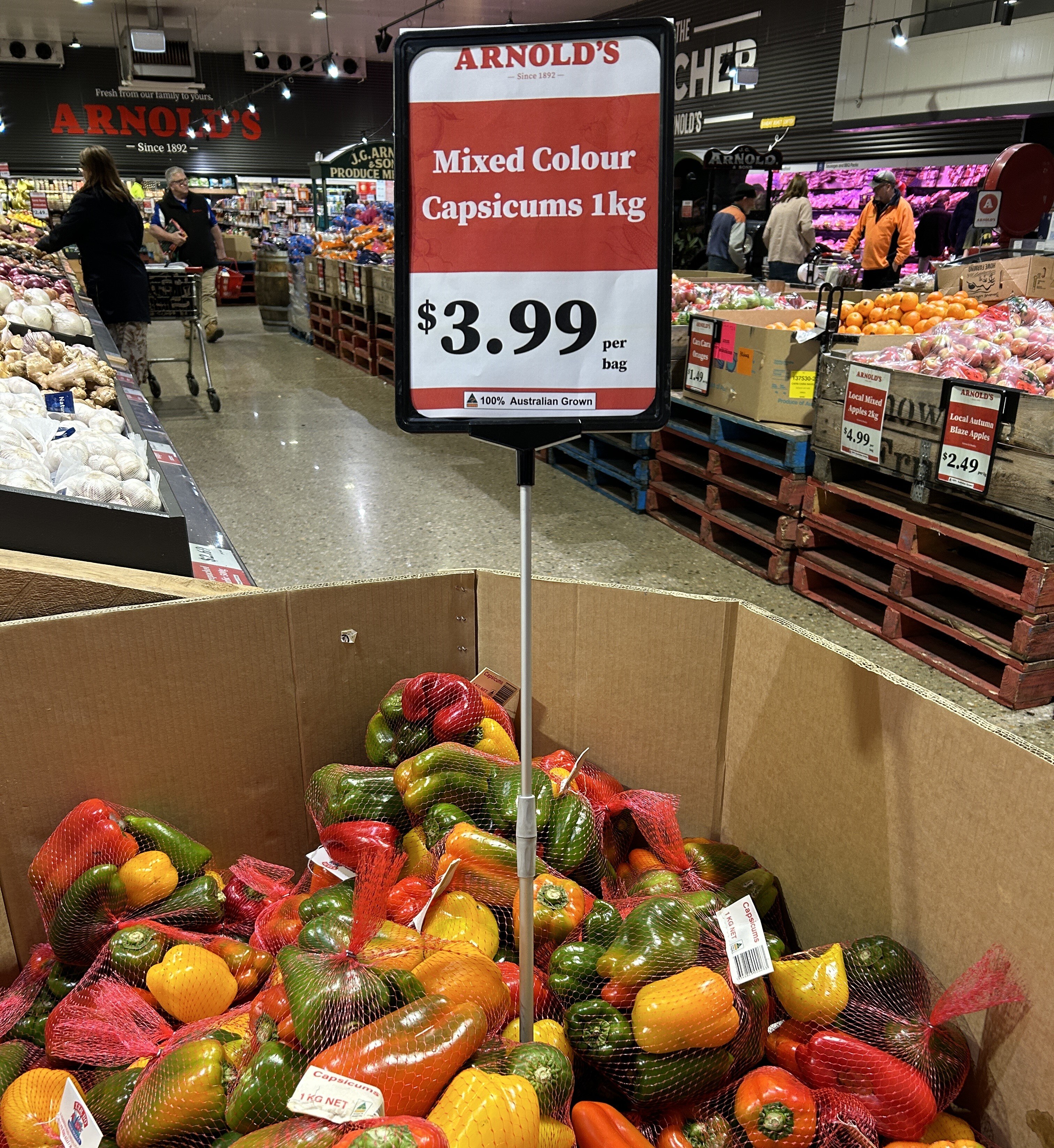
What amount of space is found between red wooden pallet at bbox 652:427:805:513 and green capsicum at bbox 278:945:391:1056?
3129mm

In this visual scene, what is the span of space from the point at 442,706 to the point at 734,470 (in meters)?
3.47

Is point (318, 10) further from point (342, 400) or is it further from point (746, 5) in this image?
point (342, 400)

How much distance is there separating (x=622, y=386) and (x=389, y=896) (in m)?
0.77

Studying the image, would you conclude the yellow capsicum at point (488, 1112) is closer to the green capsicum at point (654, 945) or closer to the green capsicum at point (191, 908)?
the green capsicum at point (654, 945)

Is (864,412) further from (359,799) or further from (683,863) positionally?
(359,799)

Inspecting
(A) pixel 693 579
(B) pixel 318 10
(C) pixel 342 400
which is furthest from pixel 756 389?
(B) pixel 318 10

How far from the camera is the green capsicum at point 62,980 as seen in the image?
1302 millimetres

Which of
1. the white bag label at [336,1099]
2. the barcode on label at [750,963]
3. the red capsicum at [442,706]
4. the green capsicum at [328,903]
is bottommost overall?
the green capsicum at [328,903]

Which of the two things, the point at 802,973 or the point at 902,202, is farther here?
the point at 902,202

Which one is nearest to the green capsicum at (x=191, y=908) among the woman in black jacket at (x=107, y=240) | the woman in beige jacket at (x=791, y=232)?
the woman in black jacket at (x=107, y=240)

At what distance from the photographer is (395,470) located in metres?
6.05

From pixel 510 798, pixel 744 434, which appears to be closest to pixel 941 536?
pixel 744 434

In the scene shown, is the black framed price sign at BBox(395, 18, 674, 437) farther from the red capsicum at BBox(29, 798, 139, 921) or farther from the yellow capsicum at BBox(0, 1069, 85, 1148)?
the yellow capsicum at BBox(0, 1069, 85, 1148)

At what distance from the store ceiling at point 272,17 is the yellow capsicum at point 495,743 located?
54.9ft
